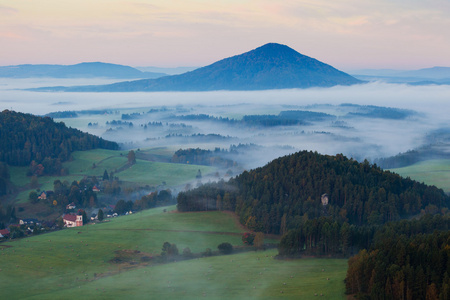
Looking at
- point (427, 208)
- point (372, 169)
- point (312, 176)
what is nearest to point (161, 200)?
point (312, 176)

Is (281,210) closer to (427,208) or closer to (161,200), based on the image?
(427,208)

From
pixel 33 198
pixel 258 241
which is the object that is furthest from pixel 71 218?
pixel 258 241

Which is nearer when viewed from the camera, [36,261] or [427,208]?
[36,261]

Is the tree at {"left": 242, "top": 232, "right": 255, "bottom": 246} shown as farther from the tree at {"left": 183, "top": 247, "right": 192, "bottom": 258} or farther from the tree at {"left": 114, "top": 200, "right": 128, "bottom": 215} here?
the tree at {"left": 114, "top": 200, "right": 128, "bottom": 215}

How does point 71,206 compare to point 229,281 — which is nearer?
point 229,281

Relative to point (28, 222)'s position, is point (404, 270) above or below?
above

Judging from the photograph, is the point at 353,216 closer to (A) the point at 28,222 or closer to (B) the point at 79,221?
(B) the point at 79,221

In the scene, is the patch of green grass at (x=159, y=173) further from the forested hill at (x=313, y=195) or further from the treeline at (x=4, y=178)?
the forested hill at (x=313, y=195)
